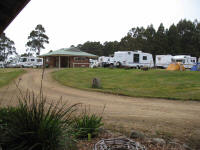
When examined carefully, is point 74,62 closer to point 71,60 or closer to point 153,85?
point 71,60

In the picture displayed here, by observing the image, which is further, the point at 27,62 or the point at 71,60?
the point at 27,62

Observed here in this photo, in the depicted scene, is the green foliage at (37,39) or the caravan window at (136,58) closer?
the caravan window at (136,58)

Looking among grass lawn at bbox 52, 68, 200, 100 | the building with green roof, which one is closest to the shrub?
grass lawn at bbox 52, 68, 200, 100

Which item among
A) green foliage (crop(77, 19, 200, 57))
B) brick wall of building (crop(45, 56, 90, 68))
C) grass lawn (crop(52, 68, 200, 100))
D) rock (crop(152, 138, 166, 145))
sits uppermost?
green foliage (crop(77, 19, 200, 57))

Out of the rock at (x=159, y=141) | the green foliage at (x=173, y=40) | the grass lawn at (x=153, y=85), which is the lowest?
the rock at (x=159, y=141)

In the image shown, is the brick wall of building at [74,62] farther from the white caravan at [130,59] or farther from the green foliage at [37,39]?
the green foliage at [37,39]

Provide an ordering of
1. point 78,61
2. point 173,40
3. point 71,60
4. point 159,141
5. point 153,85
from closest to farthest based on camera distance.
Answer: point 159,141 < point 153,85 < point 71,60 < point 78,61 < point 173,40

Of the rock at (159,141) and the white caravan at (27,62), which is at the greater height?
the white caravan at (27,62)

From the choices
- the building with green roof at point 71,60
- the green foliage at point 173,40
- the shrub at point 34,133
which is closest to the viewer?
the shrub at point 34,133

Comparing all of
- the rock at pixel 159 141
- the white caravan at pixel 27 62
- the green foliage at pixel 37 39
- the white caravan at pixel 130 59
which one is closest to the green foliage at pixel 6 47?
the green foliage at pixel 37 39

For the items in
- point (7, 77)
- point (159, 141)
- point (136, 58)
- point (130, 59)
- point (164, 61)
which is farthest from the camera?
point (164, 61)

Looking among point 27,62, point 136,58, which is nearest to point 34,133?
point 136,58

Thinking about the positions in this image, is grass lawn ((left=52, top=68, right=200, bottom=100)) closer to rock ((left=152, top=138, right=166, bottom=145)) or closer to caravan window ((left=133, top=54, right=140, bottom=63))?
rock ((left=152, top=138, right=166, bottom=145))

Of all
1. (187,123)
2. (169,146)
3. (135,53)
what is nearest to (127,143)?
(169,146)
